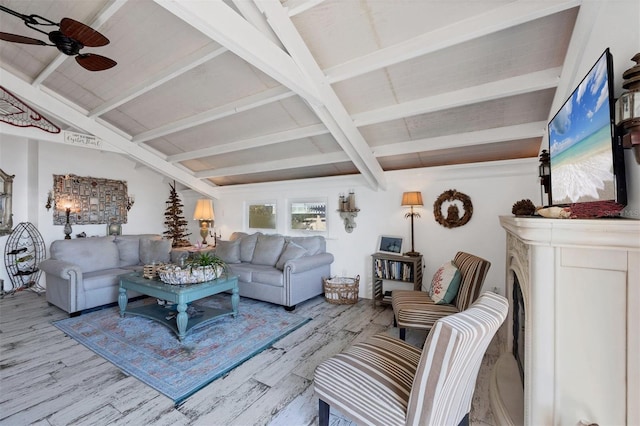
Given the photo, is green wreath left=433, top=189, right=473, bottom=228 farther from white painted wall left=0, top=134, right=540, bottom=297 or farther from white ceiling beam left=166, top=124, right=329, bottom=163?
white ceiling beam left=166, top=124, right=329, bottom=163

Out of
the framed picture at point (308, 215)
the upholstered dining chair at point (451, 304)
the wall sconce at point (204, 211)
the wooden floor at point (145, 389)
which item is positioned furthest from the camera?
the wall sconce at point (204, 211)

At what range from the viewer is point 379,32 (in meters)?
2.11

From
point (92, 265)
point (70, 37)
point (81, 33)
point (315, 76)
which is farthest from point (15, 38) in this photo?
point (92, 265)

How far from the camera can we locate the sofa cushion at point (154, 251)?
462 centimetres

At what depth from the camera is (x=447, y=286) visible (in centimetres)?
265

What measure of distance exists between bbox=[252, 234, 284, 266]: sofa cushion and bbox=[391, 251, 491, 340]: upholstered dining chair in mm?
2267

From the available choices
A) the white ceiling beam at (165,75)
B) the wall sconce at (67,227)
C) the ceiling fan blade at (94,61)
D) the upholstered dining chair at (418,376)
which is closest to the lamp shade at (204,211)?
the wall sconce at (67,227)

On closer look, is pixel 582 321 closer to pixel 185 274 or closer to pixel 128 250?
pixel 185 274

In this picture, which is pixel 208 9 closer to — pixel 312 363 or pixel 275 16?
pixel 275 16

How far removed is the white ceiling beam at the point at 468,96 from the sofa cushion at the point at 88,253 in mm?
4237

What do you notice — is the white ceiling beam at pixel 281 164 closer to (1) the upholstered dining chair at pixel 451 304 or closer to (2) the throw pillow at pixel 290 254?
(2) the throw pillow at pixel 290 254

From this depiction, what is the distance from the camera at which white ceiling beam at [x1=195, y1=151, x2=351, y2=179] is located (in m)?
3.96

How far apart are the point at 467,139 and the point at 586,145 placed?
186 centimetres

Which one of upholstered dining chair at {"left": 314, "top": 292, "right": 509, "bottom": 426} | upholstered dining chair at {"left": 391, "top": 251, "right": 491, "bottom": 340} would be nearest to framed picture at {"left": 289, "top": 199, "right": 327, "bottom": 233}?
upholstered dining chair at {"left": 391, "top": 251, "right": 491, "bottom": 340}
